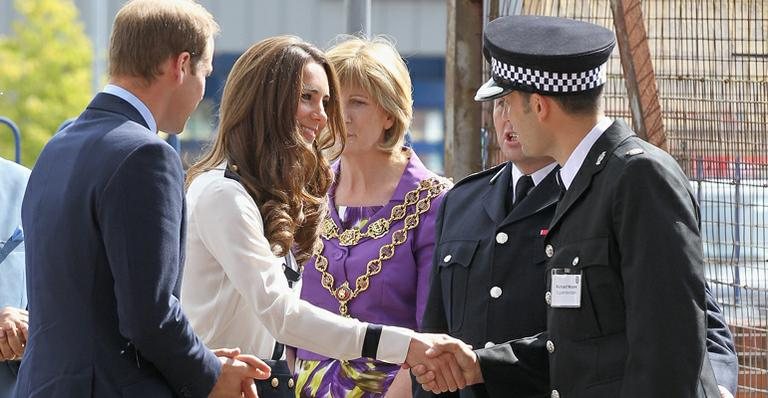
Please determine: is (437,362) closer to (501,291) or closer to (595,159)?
(501,291)

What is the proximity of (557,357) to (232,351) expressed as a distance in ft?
2.82

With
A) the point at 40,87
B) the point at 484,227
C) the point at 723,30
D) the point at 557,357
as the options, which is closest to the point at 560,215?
the point at 557,357

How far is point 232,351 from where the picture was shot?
3.37 metres

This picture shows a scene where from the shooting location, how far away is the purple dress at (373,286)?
4262mm

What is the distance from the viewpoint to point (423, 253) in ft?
14.4

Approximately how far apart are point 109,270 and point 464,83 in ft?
9.67

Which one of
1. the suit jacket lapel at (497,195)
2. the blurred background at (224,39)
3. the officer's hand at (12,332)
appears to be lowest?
the blurred background at (224,39)

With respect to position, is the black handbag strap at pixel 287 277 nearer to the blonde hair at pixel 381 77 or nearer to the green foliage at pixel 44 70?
the blonde hair at pixel 381 77

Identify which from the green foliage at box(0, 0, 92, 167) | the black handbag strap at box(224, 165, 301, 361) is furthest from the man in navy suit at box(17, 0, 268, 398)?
the green foliage at box(0, 0, 92, 167)

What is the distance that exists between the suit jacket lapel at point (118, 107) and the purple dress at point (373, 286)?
1.38m

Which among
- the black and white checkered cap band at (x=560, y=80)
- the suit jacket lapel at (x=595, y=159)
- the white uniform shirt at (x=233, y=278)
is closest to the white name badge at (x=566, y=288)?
the suit jacket lapel at (x=595, y=159)

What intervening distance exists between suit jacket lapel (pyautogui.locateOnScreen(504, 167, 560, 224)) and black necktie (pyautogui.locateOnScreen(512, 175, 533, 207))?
76 millimetres

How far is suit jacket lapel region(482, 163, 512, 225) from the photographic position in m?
3.84

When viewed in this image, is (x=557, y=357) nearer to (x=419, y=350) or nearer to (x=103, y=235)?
(x=419, y=350)
